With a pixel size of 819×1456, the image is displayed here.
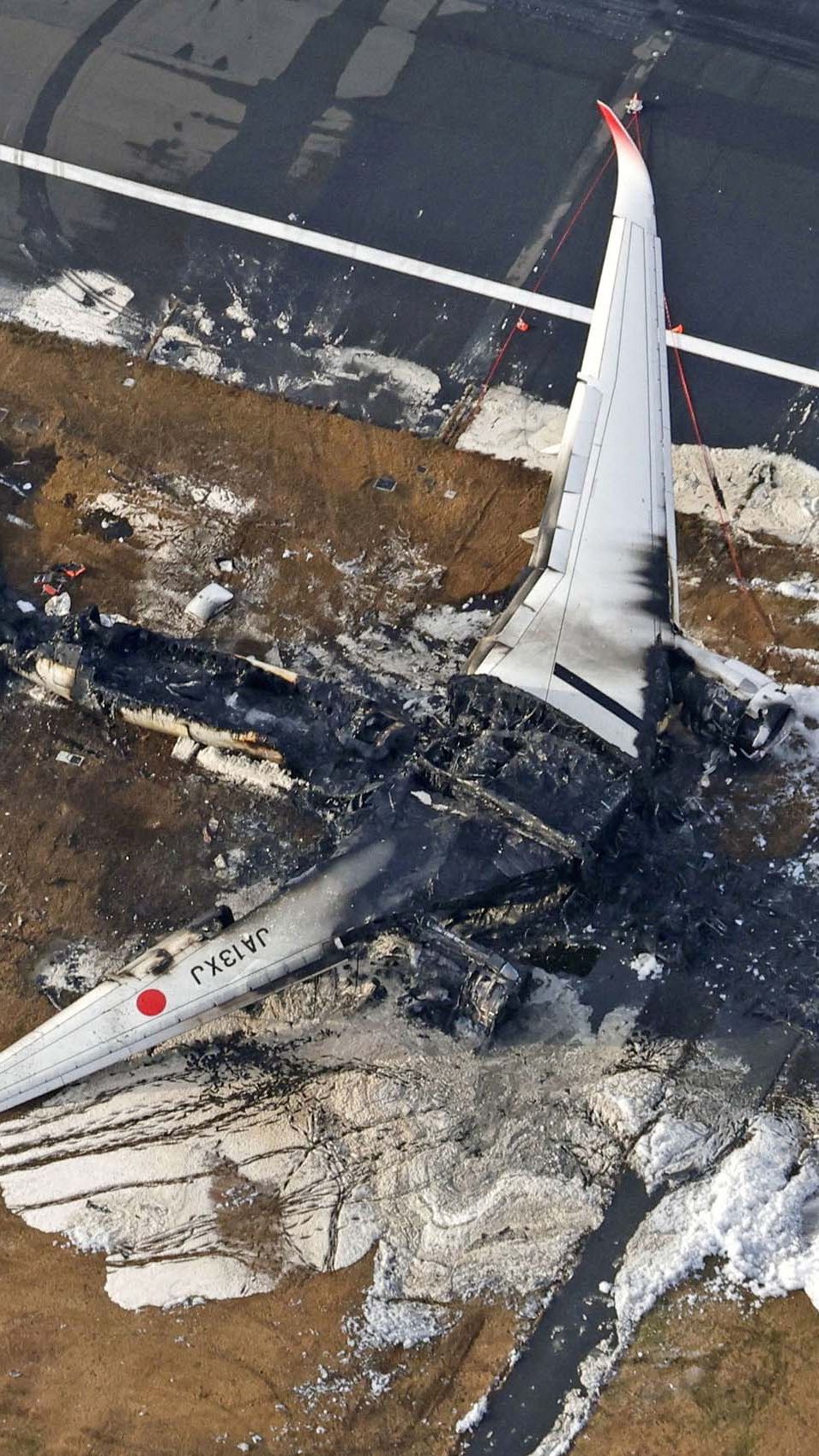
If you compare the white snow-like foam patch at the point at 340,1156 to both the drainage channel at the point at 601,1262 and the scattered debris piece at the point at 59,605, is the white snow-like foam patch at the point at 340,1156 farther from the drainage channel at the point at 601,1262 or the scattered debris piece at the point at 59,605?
the scattered debris piece at the point at 59,605

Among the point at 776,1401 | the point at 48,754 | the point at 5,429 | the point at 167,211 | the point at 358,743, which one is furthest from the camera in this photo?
the point at 167,211

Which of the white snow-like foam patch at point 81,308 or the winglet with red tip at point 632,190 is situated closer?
the winglet with red tip at point 632,190

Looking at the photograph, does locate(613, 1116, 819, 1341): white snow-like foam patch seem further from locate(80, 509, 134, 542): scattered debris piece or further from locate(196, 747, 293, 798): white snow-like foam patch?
→ locate(80, 509, 134, 542): scattered debris piece

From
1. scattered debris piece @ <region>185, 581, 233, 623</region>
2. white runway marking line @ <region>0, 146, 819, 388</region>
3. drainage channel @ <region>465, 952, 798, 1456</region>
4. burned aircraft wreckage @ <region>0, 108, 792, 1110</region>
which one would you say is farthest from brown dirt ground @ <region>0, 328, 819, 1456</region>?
white runway marking line @ <region>0, 146, 819, 388</region>

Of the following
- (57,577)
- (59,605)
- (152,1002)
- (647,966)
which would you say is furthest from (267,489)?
(647,966)

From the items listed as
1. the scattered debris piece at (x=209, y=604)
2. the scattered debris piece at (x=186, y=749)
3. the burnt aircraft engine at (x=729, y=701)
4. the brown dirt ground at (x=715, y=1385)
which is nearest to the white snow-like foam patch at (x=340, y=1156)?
the brown dirt ground at (x=715, y=1385)

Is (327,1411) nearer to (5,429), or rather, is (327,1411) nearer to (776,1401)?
(776,1401)

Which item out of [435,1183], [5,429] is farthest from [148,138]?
[435,1183]
